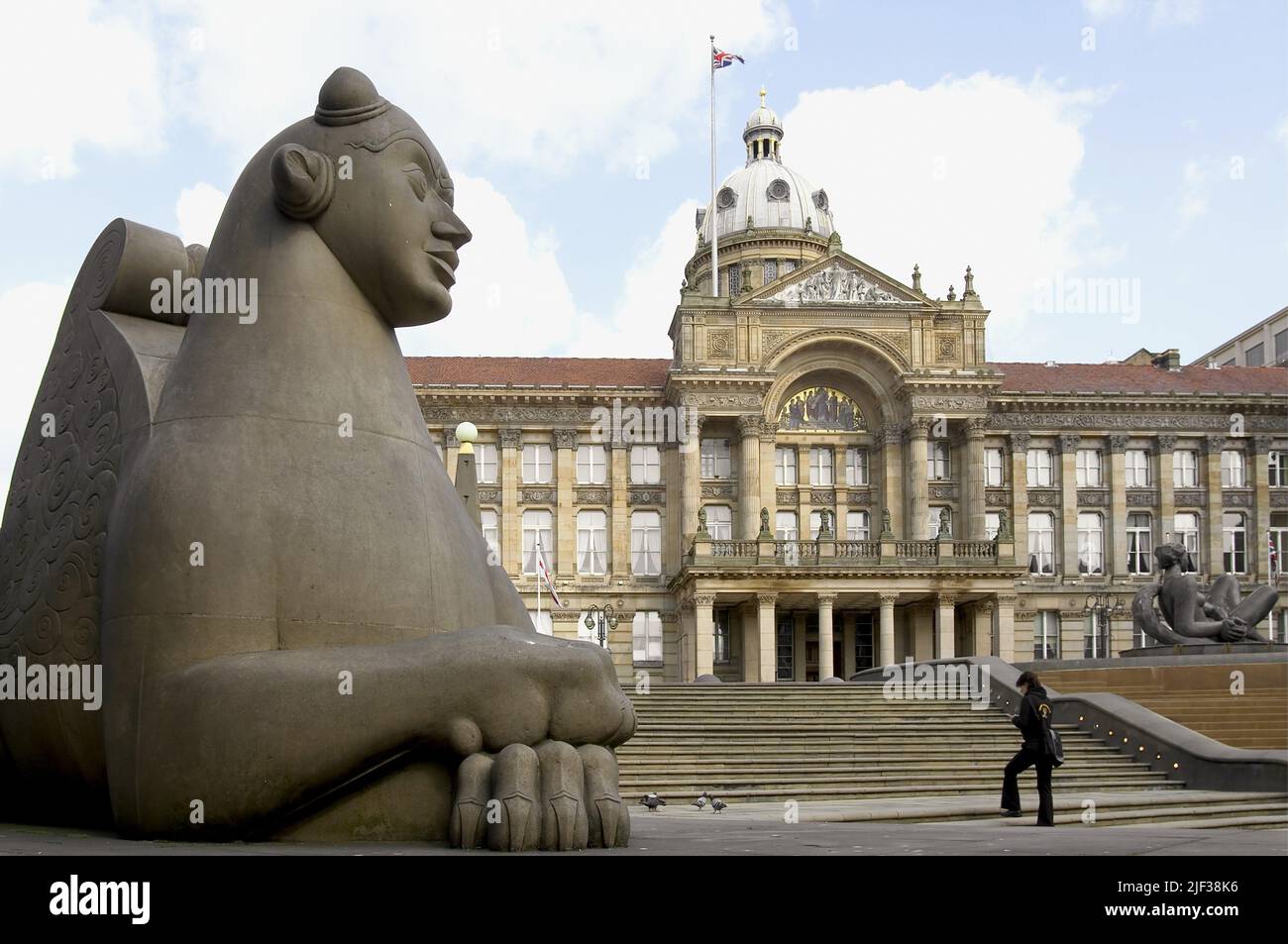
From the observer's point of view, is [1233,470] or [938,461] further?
[1233,470]

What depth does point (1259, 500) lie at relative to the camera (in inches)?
2282

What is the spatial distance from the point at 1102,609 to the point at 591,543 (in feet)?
65.5

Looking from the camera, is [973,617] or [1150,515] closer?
[973,617]

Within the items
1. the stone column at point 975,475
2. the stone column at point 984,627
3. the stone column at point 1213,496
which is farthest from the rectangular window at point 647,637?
the stone column at point 1213,496

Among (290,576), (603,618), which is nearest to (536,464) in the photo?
(603,618)

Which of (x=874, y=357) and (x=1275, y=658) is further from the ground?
(x=874, y=357)

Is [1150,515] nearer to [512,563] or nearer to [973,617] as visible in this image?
[973,617]

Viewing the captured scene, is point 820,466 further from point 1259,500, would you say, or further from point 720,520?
point 1259,500

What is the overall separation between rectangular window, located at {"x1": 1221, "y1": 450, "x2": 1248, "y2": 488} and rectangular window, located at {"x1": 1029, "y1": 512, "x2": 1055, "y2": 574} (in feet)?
24.5

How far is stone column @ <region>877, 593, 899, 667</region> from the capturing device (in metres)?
49.2

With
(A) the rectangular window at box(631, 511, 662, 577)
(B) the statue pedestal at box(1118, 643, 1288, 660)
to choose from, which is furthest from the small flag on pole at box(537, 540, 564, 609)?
(B) the statue pedestal at box(1118, 643, 1288, 660)
